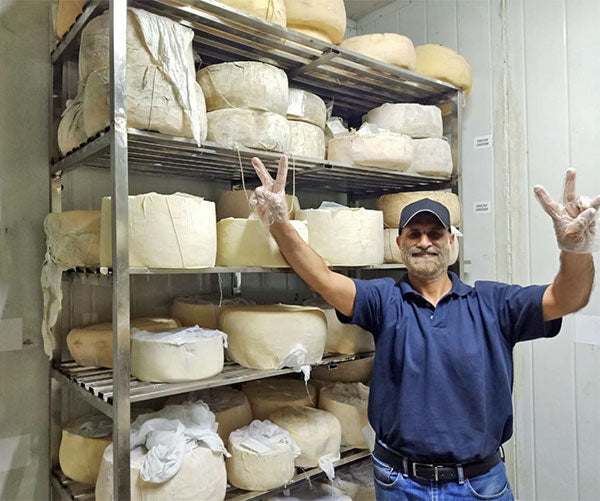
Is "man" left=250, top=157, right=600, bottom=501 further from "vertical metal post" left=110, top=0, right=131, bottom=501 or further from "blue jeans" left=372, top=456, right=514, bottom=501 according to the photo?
"vertical metal post" left=110, top=0, right=131, bottom=501

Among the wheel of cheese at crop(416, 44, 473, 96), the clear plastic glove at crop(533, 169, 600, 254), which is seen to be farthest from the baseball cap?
the wheel of cheese at crop(416, 44, 473, 96)

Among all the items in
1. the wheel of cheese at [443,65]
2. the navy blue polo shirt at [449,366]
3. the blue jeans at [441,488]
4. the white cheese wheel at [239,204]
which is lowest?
the blue jeans at [441,488]

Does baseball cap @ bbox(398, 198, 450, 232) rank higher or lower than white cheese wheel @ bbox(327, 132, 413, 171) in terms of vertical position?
lower

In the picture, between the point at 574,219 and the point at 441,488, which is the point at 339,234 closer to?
the point at 574,219

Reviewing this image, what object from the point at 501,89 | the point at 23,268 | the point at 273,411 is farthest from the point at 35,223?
the point at 501,89

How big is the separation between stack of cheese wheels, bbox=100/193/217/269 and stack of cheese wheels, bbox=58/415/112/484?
0.61 m

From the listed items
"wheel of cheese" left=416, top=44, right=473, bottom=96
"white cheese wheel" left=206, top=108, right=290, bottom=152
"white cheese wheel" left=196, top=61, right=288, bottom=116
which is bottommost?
"white cheese wheel" left=206, top=108, right=290, bottom=152

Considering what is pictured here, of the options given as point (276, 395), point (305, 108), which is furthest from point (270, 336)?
point (305, 108)

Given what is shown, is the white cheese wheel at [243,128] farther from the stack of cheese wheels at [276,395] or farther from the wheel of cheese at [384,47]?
the stack of cheese wheels at [276,395]

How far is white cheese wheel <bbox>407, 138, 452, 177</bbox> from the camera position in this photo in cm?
227

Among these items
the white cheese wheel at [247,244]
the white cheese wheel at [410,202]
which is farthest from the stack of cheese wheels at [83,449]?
the white cheese wheel at [410,202]

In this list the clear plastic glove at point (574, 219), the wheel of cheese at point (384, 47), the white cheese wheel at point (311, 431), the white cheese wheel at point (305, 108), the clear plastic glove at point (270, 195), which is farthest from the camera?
the wheel of cheese at point (384, 47)

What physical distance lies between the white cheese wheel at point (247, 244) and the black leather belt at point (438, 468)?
0.77 meters

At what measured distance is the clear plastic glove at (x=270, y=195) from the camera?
5.34 ft
